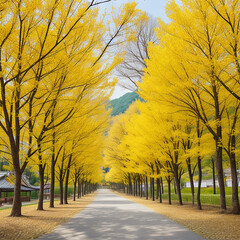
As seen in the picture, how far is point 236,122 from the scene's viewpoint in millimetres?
12820

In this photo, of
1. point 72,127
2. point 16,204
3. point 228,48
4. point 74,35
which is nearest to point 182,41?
point 228,48

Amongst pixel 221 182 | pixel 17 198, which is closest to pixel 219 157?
pixel 221 182

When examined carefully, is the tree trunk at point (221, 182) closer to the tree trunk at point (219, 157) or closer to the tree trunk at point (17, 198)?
the tree trunk at point (219, 157)

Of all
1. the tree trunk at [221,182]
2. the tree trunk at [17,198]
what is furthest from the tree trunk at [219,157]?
the tree trunk at [17,198]

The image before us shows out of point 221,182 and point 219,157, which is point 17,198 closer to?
point 221,182

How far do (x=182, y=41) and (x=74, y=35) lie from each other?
4475mm

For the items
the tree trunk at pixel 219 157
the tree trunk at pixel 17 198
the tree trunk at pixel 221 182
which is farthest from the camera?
the tree trunk at pixel 221 182

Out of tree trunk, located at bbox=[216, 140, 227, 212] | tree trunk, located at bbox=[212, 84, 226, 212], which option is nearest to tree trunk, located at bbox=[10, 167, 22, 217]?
tree trunk, located at bbox=[212, 84, 226, 212]

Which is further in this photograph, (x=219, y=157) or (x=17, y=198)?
(x=219, y=157)

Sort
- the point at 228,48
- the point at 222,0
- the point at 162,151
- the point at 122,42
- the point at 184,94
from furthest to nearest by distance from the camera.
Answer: the point at 162,151 < the point at 184,94 < the point at 228,48 < the point at 222,0 < the point at 122,42

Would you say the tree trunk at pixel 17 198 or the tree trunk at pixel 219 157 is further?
the tree trunk at pixel 219 157

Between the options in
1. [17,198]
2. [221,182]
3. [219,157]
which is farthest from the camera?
[219,157]

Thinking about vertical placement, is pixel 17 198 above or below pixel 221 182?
below

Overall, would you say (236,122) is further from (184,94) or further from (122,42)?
(122,42)
